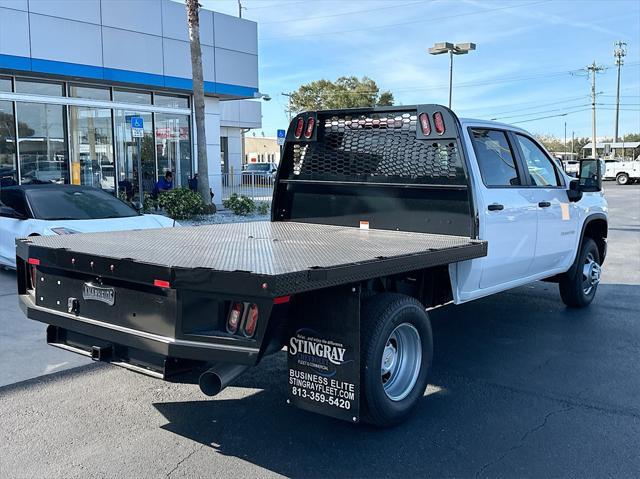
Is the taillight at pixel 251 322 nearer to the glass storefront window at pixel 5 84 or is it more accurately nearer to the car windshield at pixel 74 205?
the car windshield at pixel 74 205

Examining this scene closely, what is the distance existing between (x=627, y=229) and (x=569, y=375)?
13852 millimetres

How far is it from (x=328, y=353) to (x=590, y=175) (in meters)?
4.60

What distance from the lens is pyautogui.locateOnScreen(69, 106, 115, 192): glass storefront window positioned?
1789cm

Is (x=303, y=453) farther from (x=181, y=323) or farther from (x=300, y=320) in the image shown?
(x=181, y=323)

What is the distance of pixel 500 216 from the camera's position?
5.62m

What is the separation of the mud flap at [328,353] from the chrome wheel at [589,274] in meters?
4.84

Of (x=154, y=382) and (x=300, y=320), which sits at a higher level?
(x=300, y=320)

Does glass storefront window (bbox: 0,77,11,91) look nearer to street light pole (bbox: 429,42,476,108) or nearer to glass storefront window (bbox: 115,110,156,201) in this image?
glass storefront window (bbox: 115,110,156,201)

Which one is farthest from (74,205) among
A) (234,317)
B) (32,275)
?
(234,317)

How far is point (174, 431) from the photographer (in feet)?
14.0

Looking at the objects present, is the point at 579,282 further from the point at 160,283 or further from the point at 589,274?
the point at 160,283

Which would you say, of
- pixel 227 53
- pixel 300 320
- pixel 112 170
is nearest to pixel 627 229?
pixel 227 53

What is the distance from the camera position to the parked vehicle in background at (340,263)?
352cm

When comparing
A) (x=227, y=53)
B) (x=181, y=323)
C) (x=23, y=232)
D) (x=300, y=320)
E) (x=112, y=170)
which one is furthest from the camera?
(x=227, y=53)
